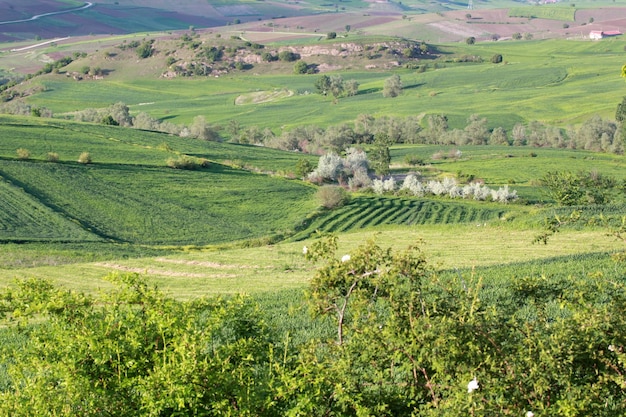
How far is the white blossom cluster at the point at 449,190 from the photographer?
60.7 meters

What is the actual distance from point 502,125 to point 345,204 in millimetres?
58798

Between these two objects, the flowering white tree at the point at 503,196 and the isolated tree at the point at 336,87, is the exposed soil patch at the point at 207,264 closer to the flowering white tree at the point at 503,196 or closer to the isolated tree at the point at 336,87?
the flowering white tree at the point at 503,196

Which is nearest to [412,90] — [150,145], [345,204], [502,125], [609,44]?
[502,125]

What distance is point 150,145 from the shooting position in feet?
247

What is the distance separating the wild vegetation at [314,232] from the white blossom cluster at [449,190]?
24cm

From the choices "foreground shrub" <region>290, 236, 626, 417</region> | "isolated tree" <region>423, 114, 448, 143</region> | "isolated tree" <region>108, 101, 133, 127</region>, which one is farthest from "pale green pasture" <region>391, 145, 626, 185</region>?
"foreground shrub" <region>290, 236, 626, 417</region>

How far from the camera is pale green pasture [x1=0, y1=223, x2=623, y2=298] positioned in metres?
27.9

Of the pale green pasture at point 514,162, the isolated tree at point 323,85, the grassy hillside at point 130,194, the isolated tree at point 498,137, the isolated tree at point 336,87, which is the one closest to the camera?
the grassy hillside at point 130,194

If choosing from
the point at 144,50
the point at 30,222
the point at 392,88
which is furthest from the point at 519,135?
the point at 144,50

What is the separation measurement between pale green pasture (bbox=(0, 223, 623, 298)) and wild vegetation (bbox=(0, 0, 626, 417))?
254 millimetres

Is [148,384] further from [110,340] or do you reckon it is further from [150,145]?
[150,145]

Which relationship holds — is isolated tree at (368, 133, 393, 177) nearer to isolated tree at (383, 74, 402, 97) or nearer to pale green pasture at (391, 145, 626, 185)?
pale green pasture at (391, 145, 626, 185)

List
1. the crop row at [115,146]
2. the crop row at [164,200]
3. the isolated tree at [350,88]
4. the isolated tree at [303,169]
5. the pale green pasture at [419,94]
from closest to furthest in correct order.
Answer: the crop row at [164,200] → the crop row at [115,146] → the isolated tree at [303,169] → the pale green pasture at [419,94] → the isolated tree at [350,88]

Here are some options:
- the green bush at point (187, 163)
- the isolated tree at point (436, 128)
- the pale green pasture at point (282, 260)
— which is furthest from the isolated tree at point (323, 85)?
the pale green pasture at point (282, 260)
